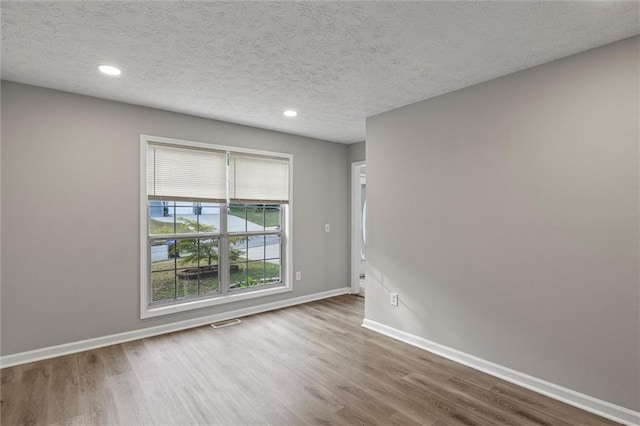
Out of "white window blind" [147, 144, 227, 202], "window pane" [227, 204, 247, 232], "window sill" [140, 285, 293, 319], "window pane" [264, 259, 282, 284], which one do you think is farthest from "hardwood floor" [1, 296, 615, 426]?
"white window blind" [147, 144, 227, 202]

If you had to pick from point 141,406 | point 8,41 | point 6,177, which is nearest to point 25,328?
point 6,177

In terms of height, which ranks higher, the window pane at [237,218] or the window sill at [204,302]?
the window pane at [237,218]

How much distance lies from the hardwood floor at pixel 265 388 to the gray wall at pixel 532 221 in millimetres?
371

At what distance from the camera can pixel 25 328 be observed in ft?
9.40

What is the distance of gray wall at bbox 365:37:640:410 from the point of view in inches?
83.9

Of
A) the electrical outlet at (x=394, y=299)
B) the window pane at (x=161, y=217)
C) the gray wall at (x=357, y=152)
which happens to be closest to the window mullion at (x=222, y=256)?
the window pane at (x=161, y=217)

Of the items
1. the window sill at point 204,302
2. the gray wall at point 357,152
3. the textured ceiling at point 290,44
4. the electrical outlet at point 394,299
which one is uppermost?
the textured ceiling at point 290,44

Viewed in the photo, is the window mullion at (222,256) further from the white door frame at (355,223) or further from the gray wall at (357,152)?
the gray wall at (357,152)

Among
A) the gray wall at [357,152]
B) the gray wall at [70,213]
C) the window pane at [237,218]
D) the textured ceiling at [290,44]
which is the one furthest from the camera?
the gray wall at [357,152]

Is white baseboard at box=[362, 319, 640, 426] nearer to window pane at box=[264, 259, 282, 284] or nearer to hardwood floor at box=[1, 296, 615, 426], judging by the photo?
hardwood floor at box=[1, 296, 615, 426]

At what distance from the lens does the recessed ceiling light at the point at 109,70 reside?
2531 mm

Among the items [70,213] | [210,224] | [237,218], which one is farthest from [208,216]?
[70,213]

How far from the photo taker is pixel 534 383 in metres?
2.47

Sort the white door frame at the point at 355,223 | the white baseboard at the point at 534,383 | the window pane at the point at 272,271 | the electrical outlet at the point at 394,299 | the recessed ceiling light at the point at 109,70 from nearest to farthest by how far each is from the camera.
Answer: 1. the white baseboard at the point at 534,383
2. the recessed ceiling light at the point at 109,70
3. the electrical outlet at the point at 394,299
4. the window pane at the point at 272,271
5. the white door frame at the point at 355,223
